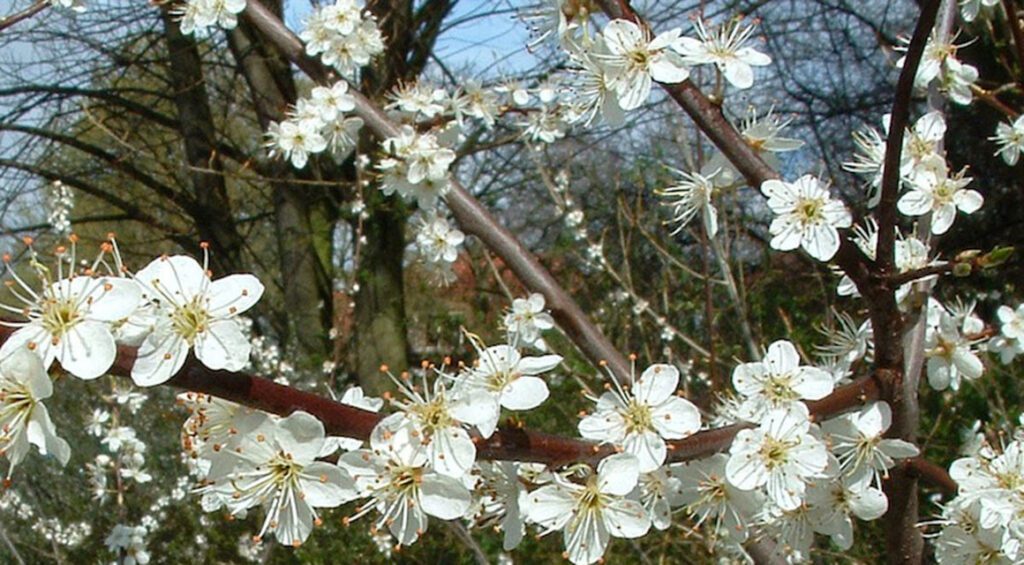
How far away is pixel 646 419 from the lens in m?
1.05

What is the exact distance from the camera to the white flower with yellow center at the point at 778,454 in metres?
1.04

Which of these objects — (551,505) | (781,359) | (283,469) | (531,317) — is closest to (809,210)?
(781,359)

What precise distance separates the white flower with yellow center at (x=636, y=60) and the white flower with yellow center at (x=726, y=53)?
0.03 m

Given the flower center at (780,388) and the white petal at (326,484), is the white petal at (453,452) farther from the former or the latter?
the flower center at (780,388)

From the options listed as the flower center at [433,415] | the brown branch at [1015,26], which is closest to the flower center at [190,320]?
the flower center at [433,415]

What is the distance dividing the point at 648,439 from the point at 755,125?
1.75 feet

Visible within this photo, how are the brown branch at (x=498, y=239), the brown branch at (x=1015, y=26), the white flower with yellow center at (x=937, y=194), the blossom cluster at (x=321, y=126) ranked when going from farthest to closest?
the blossom cluster at (x=321, y=126) → the brown branch at (x=498, y=239) → the brown branch at (x=1015, y=26) → the white flower with yellow center at (x=937, y=194)

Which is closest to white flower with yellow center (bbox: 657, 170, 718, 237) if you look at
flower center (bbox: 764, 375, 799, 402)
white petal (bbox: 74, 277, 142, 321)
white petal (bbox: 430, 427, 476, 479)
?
flower center (bbox: 764, 375, 799, 402)

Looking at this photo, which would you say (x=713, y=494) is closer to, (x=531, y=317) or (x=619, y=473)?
(x=619, y=473)

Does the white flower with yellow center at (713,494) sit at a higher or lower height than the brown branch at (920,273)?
lower

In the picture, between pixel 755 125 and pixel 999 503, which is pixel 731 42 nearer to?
pixel 755 125

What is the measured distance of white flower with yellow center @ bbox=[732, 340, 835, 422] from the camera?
3.73 ft

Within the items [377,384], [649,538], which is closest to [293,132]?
[649,538]

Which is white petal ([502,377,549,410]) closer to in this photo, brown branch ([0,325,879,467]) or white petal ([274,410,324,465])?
brown branch ([0,325,879,467])
